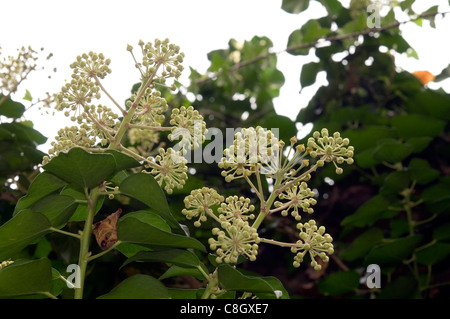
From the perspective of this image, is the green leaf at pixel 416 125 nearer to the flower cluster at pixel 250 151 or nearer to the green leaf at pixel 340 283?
the green leaf at pixel 340 283

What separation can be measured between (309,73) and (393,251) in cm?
Answer: 118

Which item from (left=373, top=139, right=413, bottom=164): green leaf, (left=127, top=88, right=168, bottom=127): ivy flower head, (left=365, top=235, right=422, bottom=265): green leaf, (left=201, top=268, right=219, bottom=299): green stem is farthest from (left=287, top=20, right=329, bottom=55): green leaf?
(left=201, top=268, right=219, bottom=299): green stem

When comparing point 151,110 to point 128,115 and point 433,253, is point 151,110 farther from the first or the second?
point 433,253

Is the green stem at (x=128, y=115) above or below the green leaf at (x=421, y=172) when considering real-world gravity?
below

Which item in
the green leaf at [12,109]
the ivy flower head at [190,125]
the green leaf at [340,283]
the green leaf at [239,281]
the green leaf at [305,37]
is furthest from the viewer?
the green leaf at [305,37]

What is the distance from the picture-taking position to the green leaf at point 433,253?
2.17 meters

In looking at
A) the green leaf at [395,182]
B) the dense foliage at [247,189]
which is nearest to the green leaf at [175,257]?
the dense foliage at [247,189]

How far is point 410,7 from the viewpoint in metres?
2.87

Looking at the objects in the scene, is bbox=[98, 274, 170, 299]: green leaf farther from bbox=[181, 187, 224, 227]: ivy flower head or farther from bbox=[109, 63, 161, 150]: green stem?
bbox=[109, 63, 161, 150]: green stem

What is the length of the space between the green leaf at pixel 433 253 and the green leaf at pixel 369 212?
23 centimetres
